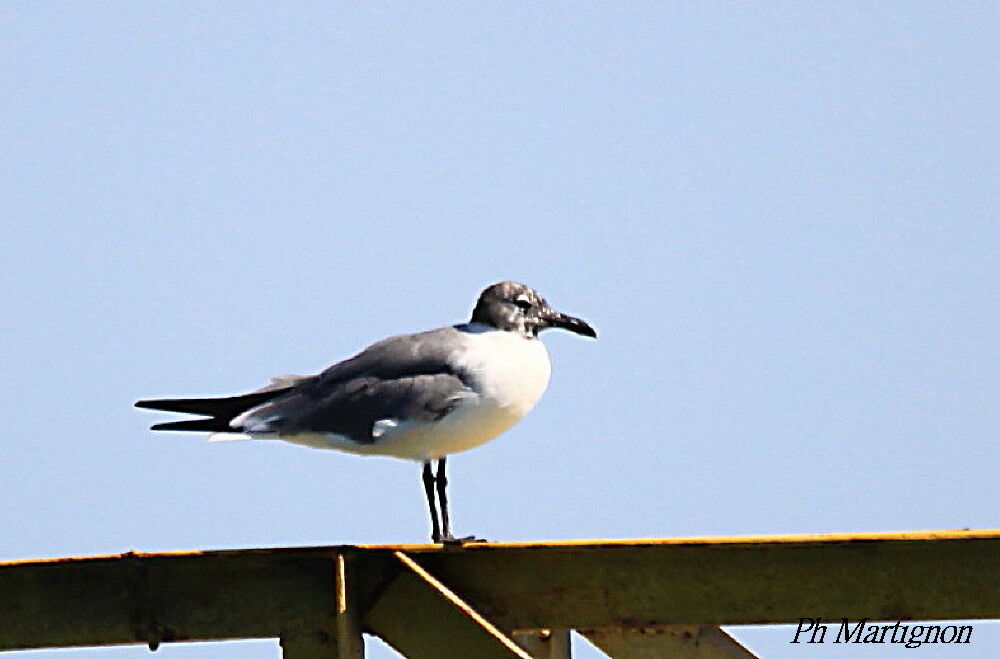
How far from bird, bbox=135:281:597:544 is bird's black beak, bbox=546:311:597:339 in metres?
0.38

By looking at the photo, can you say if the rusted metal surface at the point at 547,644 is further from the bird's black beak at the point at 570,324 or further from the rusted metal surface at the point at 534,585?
the bird's black beak at the point at 570,324

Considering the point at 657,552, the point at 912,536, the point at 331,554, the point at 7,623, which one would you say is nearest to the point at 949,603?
the point at 912,536

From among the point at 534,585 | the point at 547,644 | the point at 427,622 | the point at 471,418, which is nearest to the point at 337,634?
the point at 427,622

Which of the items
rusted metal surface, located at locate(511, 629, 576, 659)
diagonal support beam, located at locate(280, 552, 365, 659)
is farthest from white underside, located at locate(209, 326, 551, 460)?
diagonal support beam, located at locate(280, 552, 365, 659)

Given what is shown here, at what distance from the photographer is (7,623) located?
21.8 ft

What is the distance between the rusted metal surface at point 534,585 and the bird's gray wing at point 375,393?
2.41 m

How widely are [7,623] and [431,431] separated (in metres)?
2.77

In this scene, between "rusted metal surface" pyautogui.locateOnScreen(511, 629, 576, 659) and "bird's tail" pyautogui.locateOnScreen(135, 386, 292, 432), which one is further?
"bird's tail" pyautogui.locateOnScreen(135, 386, 292, 432)

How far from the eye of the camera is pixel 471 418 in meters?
8.87

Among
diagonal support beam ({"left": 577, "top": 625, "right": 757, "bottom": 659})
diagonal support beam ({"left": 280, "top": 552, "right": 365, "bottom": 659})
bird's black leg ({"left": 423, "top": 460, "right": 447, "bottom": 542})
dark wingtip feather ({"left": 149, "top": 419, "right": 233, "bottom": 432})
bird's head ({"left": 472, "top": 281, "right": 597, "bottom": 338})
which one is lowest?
diagonal support beam ({"left": 280, "top": 552, "right": 365, "bottom": 659})

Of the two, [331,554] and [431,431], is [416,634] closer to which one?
[331,554]

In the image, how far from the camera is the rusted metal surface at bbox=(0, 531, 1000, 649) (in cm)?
614

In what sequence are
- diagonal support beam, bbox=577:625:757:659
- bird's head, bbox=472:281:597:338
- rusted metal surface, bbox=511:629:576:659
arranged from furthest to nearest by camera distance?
bird's head, bbox=472:281:597:338 < rusted metal surface, bbox=511:629:576:659 < diagonal support beam, bbox=577:625:757:659

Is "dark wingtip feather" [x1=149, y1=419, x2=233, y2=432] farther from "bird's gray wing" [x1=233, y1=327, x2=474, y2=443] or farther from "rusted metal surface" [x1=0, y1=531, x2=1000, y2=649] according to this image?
"rusted metal surface" [x1=0, y1=531, x2=1000, y2=649]
